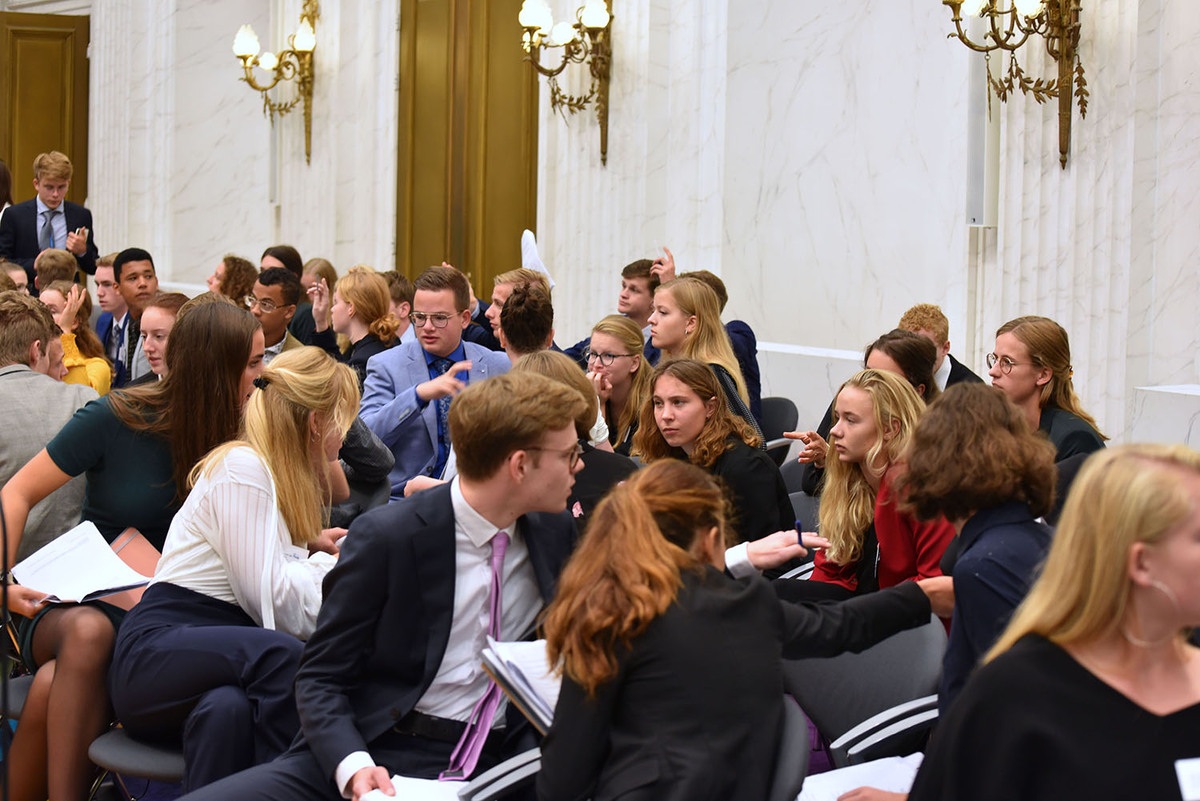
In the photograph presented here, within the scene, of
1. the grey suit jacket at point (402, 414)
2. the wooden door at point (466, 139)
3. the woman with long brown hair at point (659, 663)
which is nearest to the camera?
the woman with long brown hair at point (659, 663)

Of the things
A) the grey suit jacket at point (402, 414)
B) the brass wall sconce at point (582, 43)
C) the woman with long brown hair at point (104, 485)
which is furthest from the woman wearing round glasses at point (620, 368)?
the brass wall sconce at point (582, 43)

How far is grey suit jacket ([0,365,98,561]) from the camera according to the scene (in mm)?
3646

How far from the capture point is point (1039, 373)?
4262 mm

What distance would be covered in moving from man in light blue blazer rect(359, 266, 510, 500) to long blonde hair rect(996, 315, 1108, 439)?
6.10 ft

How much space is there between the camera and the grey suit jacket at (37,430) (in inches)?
144

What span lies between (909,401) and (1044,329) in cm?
94

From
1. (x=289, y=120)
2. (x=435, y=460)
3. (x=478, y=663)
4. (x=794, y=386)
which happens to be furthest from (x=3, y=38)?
(x=478, y=663)

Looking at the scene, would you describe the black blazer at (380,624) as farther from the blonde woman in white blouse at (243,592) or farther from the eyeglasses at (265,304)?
the eyeglasses at (265,304)

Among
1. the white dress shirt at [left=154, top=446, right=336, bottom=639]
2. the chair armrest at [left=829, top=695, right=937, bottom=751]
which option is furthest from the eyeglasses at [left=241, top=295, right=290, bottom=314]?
the chair armrest at [left=829, top=695, right=937, bottom=751]

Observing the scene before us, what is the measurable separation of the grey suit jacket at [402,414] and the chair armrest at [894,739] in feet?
7.01

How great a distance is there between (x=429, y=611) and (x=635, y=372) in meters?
2.52

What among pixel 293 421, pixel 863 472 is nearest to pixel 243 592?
pixel 293 421

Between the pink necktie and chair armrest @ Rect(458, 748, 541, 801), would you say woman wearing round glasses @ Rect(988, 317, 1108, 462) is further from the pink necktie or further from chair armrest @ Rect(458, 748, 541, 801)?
chair armrest @ Rect(458, 748, 541, 801)

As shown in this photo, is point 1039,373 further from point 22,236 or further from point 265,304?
point 22,236
